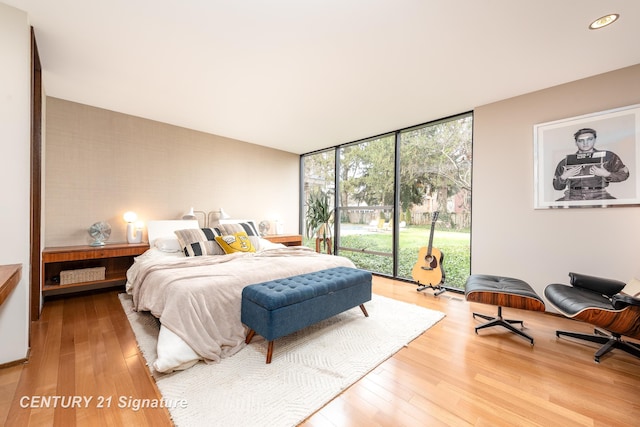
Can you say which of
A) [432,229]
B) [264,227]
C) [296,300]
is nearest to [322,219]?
[264,227]

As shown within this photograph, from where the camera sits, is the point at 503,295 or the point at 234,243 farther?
the point at 234,243

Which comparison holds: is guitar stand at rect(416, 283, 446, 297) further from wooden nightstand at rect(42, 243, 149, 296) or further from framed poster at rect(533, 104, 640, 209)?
wooden nightstand at rect(42, 243, 149, 296)

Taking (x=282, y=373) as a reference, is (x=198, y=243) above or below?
above

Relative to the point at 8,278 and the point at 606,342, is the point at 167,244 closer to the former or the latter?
the point at 8,278

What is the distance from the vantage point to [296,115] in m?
3.72

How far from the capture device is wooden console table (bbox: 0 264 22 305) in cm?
137

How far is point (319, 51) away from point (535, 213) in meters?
2.97

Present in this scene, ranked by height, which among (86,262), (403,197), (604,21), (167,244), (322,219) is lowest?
(86,262)

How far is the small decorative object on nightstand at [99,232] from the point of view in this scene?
131 inches

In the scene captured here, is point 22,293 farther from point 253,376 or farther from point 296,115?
point 296,115

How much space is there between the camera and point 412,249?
4.36 m

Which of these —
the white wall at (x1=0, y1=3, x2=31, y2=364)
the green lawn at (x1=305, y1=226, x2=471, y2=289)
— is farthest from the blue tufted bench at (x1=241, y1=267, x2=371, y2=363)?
the green lawn at (x1=305, y1=226, x2=471, y2=289)

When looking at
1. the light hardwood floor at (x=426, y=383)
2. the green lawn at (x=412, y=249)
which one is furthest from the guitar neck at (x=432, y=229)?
the light hardwood floor at (x=426, y=383)

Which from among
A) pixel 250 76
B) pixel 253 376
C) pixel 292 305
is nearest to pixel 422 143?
pixel 250 76
